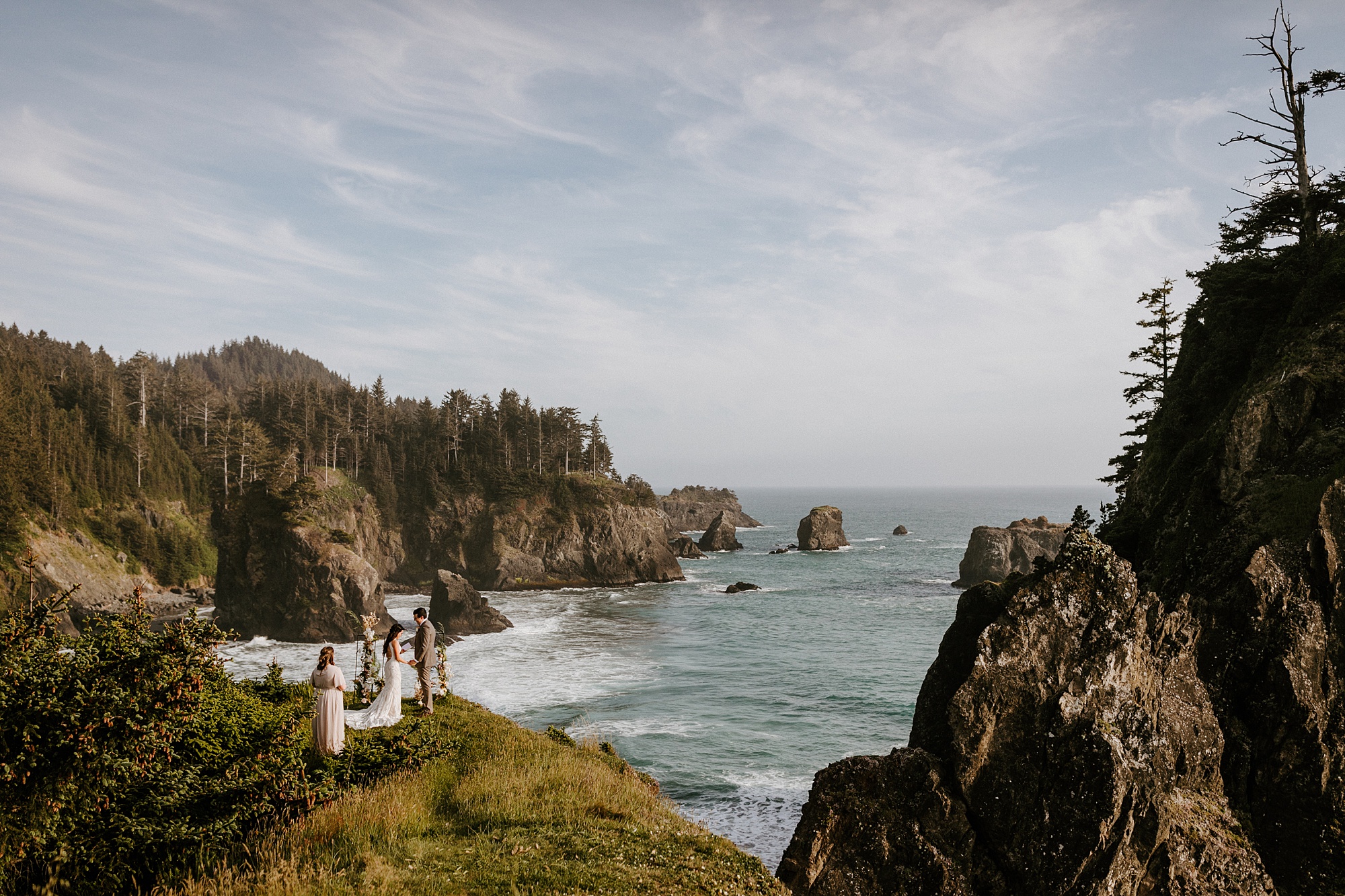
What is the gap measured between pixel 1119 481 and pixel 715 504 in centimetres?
14617

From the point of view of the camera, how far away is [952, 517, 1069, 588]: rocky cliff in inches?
3187

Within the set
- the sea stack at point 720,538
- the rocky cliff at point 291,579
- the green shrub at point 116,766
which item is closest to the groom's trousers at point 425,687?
the green shrub at point 116,766

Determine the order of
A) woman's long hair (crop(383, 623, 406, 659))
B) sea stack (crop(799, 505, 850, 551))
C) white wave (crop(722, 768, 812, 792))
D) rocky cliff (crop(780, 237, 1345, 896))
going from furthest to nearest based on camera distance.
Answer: sea stack (crop(799, 505, 850, 551)) → white wave (crop(722, 768, 812, 792)) → woman's long hair (crop(383, 623, 406, 659)) → rocky cliff (crop(780, 237, 1345, 896))

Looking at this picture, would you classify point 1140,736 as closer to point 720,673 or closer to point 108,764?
point 108,764

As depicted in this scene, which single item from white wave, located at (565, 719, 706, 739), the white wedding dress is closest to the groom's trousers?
the white wedding dress

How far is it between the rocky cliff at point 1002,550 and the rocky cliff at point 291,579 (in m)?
61.5

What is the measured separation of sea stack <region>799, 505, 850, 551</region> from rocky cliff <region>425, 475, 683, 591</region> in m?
36.7

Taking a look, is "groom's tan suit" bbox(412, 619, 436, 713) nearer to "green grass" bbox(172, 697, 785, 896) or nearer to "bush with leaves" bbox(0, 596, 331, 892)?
"green grass" bbox(172, 697, 785, 896)

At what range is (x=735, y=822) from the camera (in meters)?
24.5

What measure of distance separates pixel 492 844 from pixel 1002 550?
81.1 meters

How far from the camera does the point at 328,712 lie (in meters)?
14.1

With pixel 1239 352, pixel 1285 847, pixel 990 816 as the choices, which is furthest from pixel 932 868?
pixel 1239 352

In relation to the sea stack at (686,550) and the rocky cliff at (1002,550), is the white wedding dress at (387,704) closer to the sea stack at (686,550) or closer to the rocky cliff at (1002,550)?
the rocky cliff at (1002,550)

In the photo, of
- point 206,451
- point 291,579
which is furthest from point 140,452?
point 291,579
